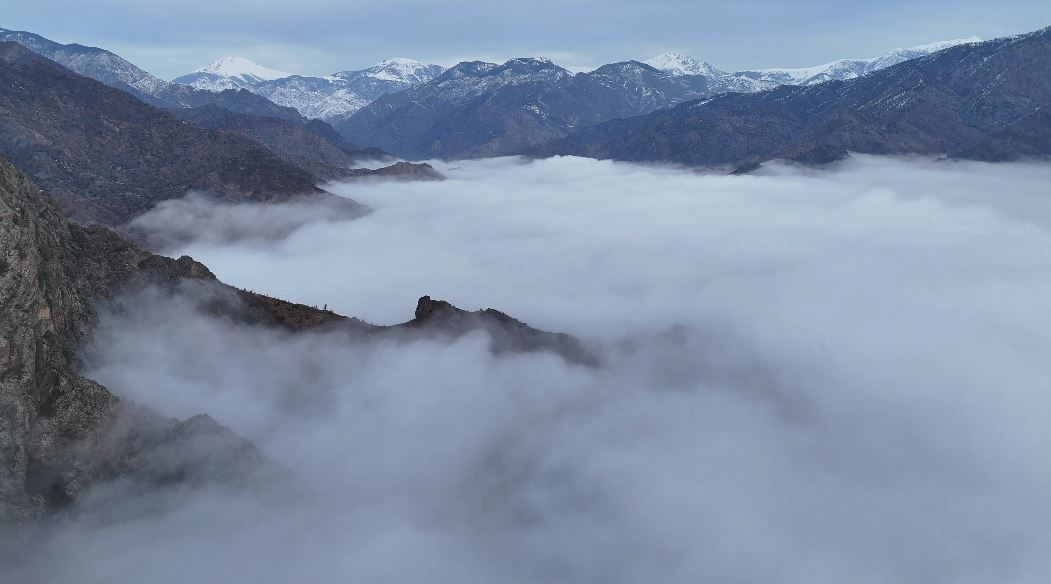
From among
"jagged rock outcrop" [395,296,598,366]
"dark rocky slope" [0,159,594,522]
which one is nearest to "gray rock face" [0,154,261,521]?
"dark rocky slope" [0,159,594,522]

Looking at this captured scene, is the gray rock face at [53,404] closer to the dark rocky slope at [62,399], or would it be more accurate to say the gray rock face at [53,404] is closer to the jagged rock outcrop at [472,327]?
the dark rocky slope at [62,399]

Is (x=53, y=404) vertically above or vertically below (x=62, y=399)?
below

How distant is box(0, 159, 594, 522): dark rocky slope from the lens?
87.3 m

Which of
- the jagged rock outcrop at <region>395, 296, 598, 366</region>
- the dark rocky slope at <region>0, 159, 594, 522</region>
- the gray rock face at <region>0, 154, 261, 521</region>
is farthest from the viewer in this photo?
the jagged rock outcrop at <region>395, 296, 598, 366</region>

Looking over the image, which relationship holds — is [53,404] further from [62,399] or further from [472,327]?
[472,327]

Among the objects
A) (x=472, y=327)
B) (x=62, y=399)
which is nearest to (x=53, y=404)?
(x=62, y=399)

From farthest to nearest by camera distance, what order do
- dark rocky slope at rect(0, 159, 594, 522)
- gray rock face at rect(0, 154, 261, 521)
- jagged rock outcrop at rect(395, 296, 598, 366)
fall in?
jagged rock outcrop at rect(395, 296, 598, 366), dark rocky slope at rect(0, 159, 594, 522), gray rock face at rect(0, 154, 261, 521)

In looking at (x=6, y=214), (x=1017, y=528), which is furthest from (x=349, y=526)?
(x=1017, y=528)

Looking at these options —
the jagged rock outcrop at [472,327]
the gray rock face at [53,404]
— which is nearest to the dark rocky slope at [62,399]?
the gray rock face at [53,404]

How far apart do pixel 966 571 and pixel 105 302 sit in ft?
629

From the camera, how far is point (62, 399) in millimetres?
95312

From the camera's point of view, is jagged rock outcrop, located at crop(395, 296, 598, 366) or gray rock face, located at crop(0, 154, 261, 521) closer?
gray rock face, located at crop(0, 154, 261, 521)

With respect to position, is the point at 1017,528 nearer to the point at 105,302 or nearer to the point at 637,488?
the point at 637,488

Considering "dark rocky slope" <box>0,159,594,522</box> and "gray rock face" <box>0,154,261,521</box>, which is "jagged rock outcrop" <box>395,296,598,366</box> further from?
"gray rock face" <box>0,154,261,521</box>
